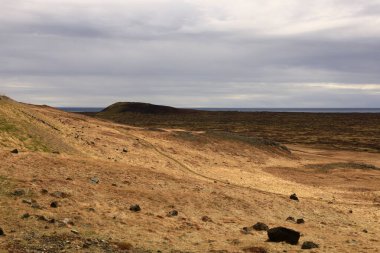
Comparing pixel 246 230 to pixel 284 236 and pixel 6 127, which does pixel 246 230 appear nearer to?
pixel 284 236

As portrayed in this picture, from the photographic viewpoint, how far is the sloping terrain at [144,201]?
42.8 feet

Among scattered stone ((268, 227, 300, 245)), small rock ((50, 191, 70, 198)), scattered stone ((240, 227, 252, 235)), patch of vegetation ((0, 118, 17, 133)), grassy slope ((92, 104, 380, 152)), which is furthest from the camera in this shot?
grassy slope ((92, 104, 380, 152))

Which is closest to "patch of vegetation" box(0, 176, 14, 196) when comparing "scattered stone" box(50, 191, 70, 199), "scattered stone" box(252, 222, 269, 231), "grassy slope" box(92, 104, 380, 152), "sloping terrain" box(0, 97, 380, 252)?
"sloping terrain" box(0, 97, 380, 252)

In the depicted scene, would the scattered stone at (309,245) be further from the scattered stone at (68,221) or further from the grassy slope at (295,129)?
the grassy slope at (295,129)

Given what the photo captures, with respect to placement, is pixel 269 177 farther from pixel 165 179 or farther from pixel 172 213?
pixel 172 213

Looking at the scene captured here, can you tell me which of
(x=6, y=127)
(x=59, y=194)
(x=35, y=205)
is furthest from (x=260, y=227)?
(x=6, y=127)

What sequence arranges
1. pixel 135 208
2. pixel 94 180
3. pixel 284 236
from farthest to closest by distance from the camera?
1. pixel 94 180
2. pixel 135 208
3. pixel 284 236

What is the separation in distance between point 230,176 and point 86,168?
39.9 ft

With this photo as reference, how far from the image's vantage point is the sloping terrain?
13.0 m

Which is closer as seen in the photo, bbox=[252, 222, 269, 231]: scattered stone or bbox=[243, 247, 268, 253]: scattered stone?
bbox=[243, 247, 268, 253]: scattered stone

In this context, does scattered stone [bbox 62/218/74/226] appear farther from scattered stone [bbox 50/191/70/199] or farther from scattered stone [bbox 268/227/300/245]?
scattered stone [bbox 268/227/300/245]

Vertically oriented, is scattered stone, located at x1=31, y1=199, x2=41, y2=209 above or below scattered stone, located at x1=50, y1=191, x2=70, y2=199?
below

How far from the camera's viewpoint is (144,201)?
17312mm

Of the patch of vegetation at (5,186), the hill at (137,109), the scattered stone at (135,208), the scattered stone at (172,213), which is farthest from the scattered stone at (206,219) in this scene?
the hill at (137,109)
